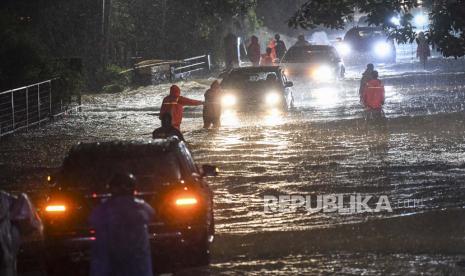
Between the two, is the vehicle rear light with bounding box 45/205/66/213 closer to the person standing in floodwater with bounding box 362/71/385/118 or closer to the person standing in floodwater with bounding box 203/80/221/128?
the person standing in floodwater with bounding box 203/80/221/128

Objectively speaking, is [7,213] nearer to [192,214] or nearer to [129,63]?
[192,214]

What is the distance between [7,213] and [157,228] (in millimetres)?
2576

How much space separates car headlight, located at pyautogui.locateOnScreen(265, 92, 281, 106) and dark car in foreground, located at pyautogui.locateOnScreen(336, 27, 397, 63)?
95.7 feet

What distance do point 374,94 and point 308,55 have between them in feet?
47.1

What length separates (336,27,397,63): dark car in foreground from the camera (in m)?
62.1

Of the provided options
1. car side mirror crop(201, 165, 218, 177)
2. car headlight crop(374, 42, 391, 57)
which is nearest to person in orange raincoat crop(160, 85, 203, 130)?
car side mirror crop(201, 165, 218, 177)

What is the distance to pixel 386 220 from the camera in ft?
49.0

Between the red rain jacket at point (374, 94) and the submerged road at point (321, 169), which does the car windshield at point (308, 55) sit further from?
the red rain jacket at point (374, 94)

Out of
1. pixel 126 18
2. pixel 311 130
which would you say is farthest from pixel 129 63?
pixel 311 130

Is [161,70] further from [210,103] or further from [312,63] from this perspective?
[210,103]

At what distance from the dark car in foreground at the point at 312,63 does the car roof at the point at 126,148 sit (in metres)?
32.9

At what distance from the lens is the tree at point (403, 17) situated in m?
20.7

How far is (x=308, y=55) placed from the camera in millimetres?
45906

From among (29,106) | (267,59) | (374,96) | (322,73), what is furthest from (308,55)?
(29,106)
